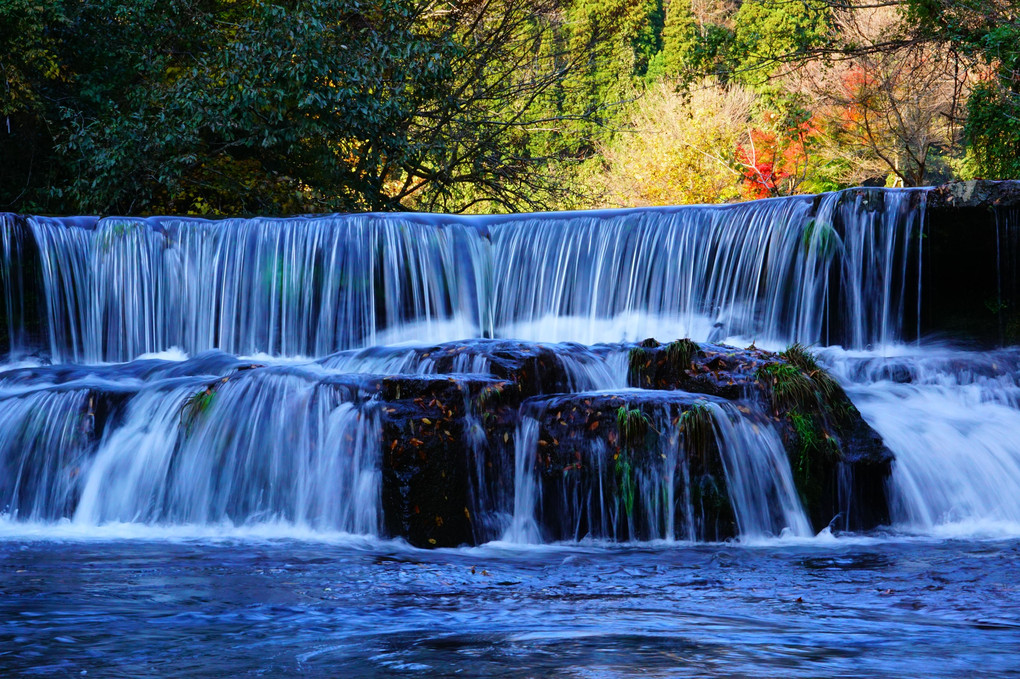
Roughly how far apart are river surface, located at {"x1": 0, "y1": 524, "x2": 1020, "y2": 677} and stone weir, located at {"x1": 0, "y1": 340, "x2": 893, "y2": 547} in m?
0.37

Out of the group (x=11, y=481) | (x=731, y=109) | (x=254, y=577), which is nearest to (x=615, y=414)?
(x=254, y=577)

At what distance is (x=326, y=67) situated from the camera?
1650cm

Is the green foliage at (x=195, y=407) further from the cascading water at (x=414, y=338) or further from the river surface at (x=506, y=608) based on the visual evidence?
the river surface at (x=506, y=608)

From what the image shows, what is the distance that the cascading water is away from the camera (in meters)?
7.84

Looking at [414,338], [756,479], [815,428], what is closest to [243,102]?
[414,338]

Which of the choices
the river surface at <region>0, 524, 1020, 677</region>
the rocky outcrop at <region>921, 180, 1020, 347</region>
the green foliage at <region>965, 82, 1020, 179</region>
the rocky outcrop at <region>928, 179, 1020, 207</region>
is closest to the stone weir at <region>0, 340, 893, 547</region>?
the river surface at <region>0, 524, 1020, 677</region>

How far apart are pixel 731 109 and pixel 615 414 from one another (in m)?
26.9

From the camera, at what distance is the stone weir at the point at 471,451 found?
297 inches

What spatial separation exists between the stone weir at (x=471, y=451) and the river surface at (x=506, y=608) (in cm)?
37

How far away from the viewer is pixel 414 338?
12.9 metres

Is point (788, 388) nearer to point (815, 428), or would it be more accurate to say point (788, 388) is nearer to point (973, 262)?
point (815, 428)

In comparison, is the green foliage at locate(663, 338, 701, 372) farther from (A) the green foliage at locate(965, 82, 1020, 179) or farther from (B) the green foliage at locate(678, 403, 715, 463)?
(A) the green foliage at locate(965, 82, 1020, 179)

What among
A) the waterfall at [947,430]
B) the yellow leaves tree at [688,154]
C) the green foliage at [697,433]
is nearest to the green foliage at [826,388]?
the waterfall at [947,430]

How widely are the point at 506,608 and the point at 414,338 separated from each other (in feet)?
26.4
